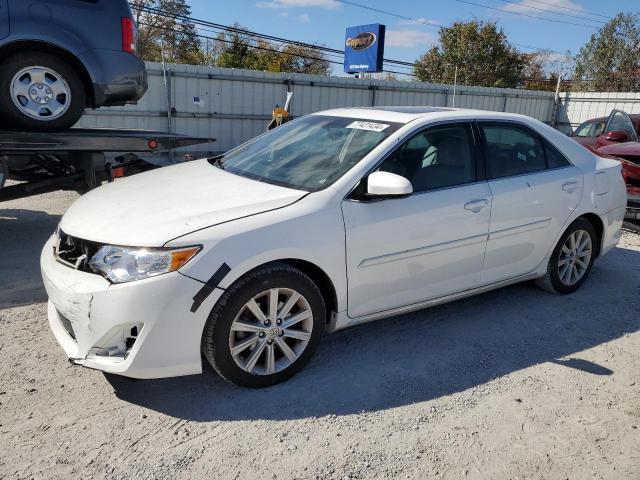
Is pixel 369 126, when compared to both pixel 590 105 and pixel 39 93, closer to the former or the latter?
pixel 39 93

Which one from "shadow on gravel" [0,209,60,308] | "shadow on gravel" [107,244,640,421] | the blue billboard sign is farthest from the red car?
the blue billboard sign

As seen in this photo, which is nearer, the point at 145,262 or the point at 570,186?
the point at 145,262

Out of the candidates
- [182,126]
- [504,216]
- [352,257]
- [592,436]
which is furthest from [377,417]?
[182,126]

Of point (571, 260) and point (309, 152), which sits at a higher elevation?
point (309, 152)

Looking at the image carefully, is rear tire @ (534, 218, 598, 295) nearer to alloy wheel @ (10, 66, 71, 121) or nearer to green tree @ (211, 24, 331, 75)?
alloy wheel @ (10, 66, 71, 121)

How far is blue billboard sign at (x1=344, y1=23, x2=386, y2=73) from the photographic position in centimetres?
2223

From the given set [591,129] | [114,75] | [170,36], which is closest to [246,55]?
[170,36]

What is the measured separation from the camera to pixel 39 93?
5203mm

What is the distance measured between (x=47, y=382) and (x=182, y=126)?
11.1 metres

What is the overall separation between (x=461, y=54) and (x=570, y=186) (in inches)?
1427

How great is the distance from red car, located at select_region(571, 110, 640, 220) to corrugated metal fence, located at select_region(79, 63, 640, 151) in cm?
696

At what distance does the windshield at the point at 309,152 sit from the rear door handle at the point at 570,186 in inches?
66.0

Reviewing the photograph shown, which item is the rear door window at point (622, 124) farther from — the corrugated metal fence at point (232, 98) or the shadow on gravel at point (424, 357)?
the corrugated metal fence at point (232, 98)

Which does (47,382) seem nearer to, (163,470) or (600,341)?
(163,470)
